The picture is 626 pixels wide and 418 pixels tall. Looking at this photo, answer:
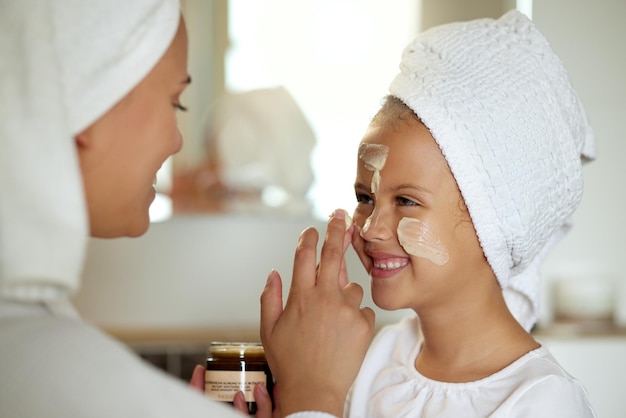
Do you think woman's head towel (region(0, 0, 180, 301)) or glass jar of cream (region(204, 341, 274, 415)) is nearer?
woman's head towel (region(0, 0, 180, 301))

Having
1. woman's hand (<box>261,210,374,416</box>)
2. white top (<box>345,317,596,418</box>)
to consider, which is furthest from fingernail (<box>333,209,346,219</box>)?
white top (<box>345,317,596,418</box>)

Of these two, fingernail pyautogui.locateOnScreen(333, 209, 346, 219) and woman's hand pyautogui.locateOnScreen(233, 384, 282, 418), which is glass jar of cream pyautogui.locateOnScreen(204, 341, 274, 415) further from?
fingernail pyautogui.locateOnScreen(333, 209, 346, 219)

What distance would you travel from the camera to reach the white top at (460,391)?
3.57ft

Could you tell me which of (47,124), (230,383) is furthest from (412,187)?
(47,124)

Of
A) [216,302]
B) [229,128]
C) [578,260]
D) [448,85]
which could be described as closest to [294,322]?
[448,85]

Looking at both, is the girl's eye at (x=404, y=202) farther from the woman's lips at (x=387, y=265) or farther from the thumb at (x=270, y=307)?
the thumb at (x=270, y=307)

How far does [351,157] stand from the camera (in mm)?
3621

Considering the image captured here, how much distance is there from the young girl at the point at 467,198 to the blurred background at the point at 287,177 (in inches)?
5.0

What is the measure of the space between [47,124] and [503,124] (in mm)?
686

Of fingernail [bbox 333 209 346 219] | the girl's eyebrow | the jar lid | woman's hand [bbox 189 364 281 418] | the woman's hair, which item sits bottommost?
woman's hand [bbox 189 364 281 418]

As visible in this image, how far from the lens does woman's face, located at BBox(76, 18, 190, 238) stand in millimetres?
799

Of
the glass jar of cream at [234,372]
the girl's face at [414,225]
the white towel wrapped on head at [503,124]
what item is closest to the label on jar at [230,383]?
the glass jar of cream at [234,372]

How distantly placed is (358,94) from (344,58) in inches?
7.7

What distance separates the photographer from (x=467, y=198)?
117 centimetres
